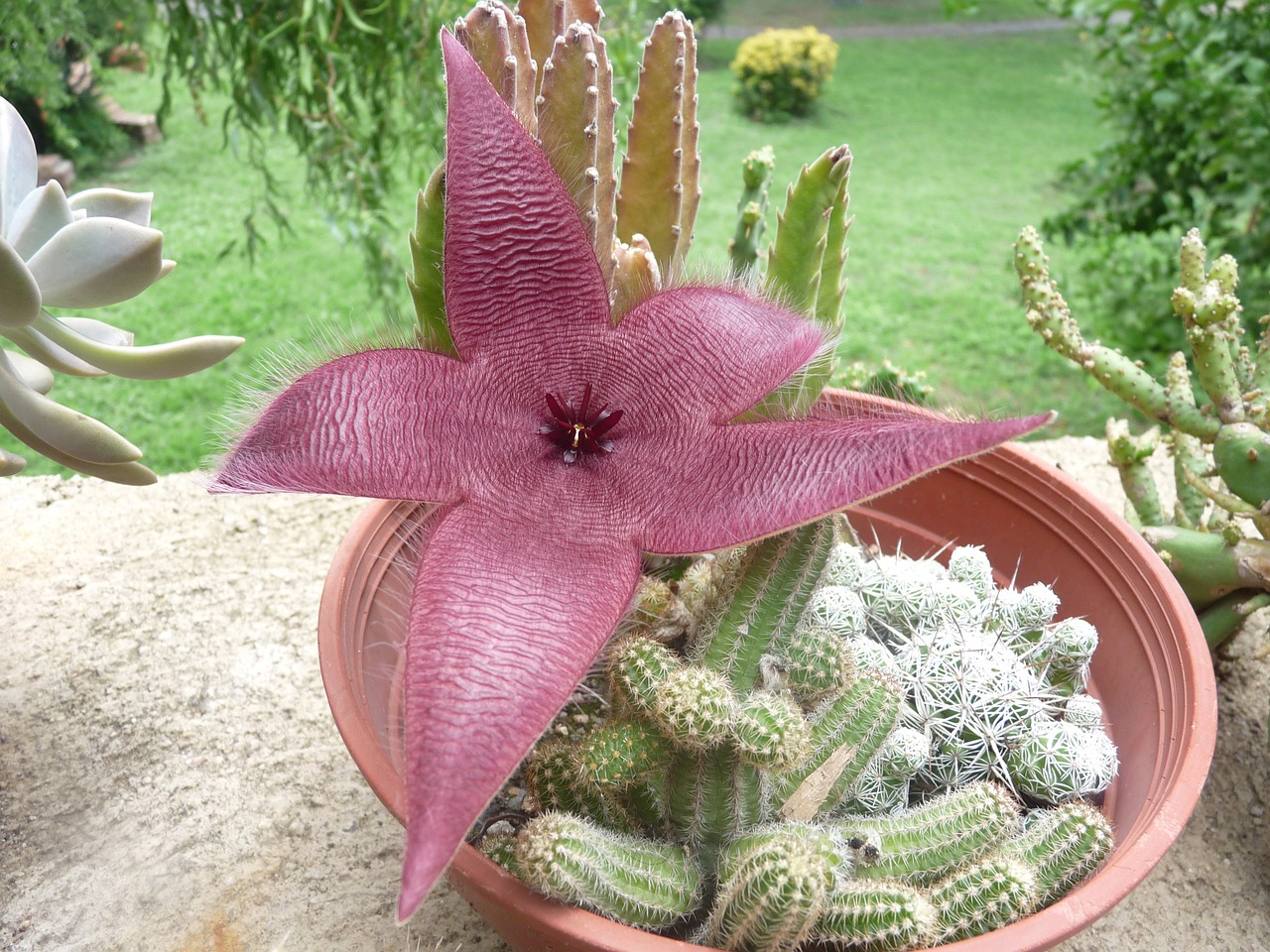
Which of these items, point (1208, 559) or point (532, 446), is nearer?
point (532, 446)

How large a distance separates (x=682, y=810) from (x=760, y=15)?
26.5ft

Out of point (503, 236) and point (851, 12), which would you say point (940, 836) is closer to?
point (503, 236)

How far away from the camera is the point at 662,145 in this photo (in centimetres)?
108

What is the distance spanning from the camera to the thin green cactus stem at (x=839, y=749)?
0.86m

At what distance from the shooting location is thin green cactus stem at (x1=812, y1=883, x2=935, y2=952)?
2.44 ft

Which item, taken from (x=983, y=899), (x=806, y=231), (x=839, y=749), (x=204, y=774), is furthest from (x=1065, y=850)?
(x=204, y=774)

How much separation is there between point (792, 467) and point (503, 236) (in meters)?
0.30

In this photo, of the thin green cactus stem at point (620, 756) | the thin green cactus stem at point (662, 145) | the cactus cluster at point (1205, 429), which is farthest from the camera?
the cactus cluster at point (1205, 429)

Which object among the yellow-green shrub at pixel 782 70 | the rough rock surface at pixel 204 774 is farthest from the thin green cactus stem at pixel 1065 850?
the yellow-green shrub at pixel 782 70

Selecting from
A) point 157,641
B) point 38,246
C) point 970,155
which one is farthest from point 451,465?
point 970,155

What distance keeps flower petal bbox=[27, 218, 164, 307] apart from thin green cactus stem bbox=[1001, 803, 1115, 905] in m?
0.85

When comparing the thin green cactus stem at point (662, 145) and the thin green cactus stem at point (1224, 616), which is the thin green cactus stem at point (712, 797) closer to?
the thin green cactus stem at point (662, 145)

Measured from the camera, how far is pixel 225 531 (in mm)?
1517

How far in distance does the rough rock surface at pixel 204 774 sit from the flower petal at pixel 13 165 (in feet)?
2.03
